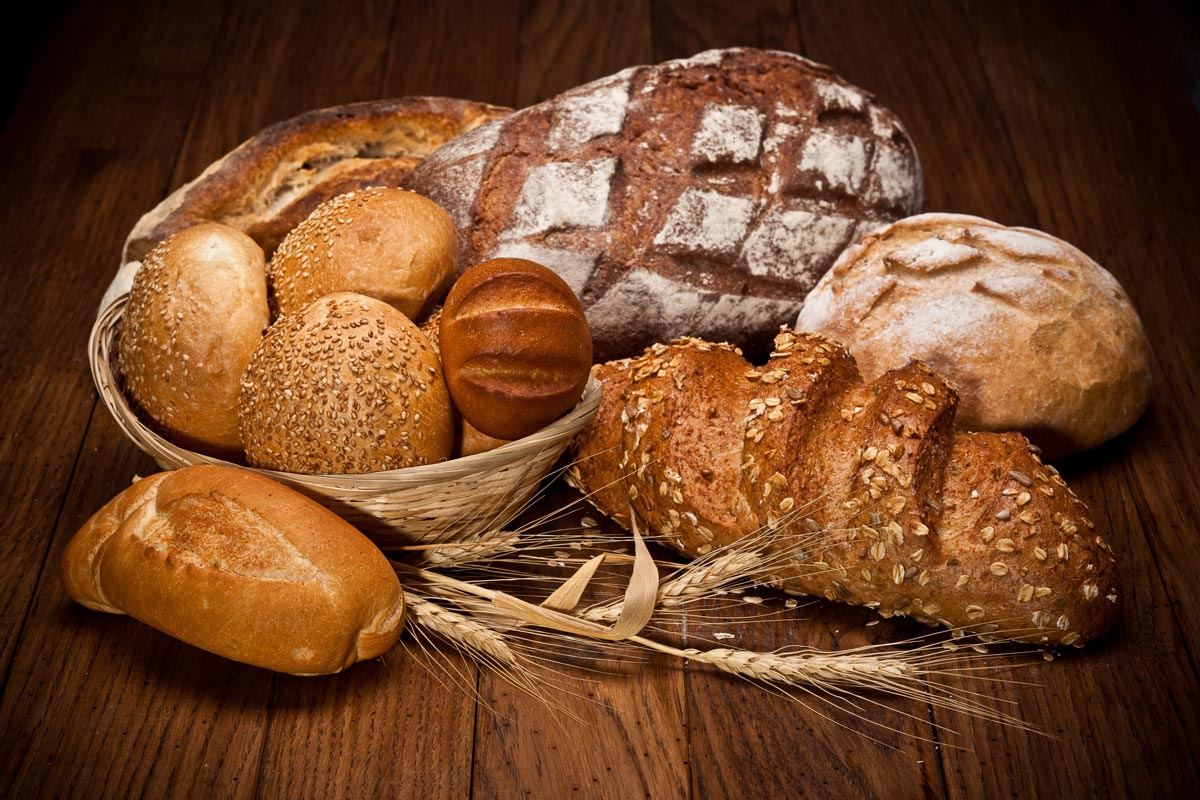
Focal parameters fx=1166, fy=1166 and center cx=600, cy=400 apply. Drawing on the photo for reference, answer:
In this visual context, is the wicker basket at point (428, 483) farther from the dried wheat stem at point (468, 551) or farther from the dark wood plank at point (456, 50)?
the dark wood plank at point (456, 50)

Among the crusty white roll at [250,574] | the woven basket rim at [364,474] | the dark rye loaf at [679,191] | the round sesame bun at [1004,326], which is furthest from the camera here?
the dark rye loaf at [679,191]

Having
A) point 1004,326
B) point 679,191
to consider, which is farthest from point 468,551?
point 1004,326

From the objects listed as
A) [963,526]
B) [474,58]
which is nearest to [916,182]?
[963,526]

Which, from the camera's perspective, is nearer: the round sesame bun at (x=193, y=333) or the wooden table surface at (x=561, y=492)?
the wooden table surface at (x=561, y=492)

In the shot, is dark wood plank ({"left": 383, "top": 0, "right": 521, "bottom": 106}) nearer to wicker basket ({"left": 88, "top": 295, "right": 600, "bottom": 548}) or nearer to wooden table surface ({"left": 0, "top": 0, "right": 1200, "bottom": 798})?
wooden table surface ({"left": 0, "top": 0, "right": 1200, "bottom": 798})

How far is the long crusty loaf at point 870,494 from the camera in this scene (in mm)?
1617

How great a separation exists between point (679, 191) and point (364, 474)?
2.67ft

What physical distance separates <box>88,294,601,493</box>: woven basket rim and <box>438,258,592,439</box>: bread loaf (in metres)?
0.03

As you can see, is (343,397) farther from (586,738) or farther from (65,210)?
(65,210)

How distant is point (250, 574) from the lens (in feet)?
4.86

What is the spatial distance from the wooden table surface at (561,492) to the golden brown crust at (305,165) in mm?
338

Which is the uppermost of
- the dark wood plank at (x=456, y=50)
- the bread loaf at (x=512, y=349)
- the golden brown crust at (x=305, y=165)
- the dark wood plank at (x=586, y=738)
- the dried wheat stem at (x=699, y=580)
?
the bread loaf at (x=512, y=349)

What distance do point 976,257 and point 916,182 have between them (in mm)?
407

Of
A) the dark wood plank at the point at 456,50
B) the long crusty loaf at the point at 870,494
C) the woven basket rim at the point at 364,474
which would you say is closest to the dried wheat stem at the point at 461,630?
the woven basket rim at the point at 364,474
